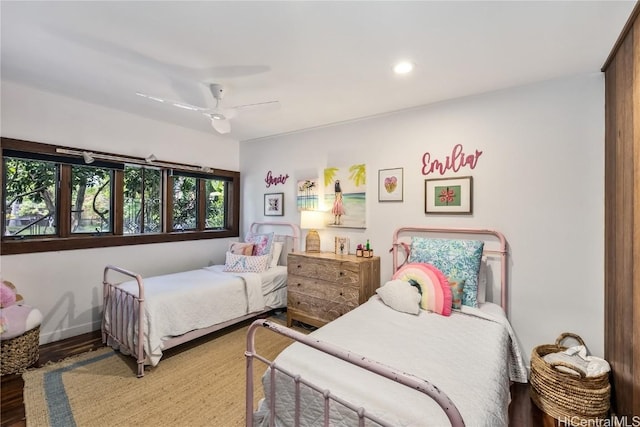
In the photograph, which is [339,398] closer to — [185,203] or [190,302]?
[190,302]

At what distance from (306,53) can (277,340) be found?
2776 mm

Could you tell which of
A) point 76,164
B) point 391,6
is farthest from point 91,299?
point 391,6

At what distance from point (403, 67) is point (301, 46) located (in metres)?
0.82

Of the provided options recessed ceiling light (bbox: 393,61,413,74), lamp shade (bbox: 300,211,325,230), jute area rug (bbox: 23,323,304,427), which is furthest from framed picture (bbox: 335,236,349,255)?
recessed ceiling light (bbox: 393,61,413,74)

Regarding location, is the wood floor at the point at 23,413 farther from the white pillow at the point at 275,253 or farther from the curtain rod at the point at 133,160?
the white pillow at the point at 275,253

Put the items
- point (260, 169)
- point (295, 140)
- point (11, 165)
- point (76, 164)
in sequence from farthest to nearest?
point (260, 169), point (295, 140), point (76, 164), point (11, 165)

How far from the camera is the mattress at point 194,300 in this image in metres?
2.54

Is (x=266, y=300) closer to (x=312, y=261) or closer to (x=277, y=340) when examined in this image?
(x=277, y=340)

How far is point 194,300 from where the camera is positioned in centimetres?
287

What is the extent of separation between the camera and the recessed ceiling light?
2.18 meters

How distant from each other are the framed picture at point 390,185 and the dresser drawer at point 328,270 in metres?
0.87

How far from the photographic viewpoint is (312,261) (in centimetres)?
327

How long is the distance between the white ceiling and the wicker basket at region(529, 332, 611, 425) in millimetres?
2211

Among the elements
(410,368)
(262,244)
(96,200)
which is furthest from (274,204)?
(410,368)
